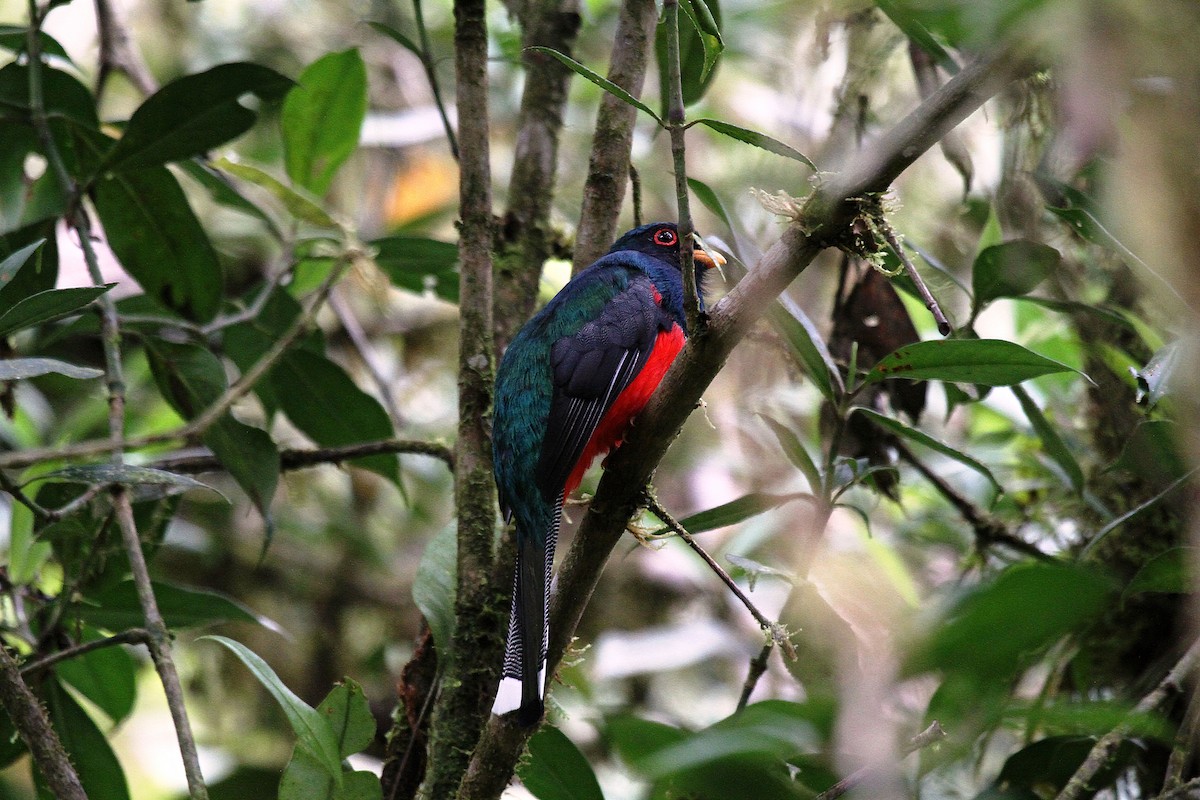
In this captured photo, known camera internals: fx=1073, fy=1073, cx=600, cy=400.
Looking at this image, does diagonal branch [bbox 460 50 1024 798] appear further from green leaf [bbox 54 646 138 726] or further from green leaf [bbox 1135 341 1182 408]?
green leaf [bbox 54 646 138 726]

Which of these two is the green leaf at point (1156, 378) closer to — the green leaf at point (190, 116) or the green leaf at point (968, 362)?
the green leaf at point (968, 362)

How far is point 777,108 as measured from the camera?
644cm

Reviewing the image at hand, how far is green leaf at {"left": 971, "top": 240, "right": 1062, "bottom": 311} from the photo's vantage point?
8.97ft

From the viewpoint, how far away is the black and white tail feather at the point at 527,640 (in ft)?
7.20

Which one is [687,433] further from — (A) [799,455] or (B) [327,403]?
(A) [799,455]

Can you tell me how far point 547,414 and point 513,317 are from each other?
0.29 metres

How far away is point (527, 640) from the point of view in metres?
2.36

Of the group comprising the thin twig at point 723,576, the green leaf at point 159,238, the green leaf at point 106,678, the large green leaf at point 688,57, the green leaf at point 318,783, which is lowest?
the green leaf at point 318,783

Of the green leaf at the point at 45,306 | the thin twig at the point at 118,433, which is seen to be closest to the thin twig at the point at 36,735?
the thin twig at the point at 118,433

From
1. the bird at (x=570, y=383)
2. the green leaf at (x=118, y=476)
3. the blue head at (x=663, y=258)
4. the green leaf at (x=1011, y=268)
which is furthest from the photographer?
the blue head at (x=663, y=258)

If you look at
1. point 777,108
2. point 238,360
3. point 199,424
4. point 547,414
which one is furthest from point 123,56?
point 777,108

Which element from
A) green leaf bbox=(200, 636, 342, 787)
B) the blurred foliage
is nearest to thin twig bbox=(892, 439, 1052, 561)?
the blurred foliage

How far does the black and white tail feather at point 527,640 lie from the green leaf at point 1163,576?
131 cm

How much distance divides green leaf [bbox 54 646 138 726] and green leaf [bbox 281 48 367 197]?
165cm
